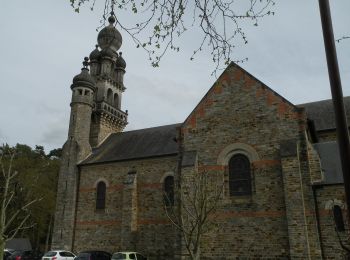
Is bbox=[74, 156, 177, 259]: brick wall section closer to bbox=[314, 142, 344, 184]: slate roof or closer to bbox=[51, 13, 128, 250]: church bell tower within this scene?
bbox=[51, 13, 128, 250]: church bell tower

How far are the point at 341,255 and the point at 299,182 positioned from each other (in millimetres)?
3281

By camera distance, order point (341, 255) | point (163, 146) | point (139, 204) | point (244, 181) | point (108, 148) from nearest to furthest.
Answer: point (341, 255) → point (244, 181) → point (139, 204) → point (163, 146) → point (108, 148)

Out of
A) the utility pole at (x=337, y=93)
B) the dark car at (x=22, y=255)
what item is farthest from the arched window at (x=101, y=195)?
the utility pole at (x=337, y=93)

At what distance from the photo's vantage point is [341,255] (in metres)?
14.6

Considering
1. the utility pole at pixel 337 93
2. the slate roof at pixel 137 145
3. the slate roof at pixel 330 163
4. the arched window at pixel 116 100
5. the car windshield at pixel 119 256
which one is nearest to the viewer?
the utility pole at pixel 337 93

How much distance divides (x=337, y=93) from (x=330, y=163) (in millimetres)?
14229

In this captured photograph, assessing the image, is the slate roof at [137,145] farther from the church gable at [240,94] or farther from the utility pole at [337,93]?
the utility pole at [337,93]

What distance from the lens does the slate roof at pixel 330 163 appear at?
15.9 meters

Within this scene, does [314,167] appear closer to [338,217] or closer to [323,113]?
[338,217]

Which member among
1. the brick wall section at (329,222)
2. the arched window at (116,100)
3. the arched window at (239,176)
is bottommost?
the brick wall section at (329,222)

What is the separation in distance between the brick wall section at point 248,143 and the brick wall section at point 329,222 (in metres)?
0.70

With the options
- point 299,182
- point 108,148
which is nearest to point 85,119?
point 108,148

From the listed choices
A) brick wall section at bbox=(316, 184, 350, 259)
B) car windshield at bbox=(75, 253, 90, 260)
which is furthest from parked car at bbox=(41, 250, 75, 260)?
brick wall section at bbox=(316, 184, 350, 259)

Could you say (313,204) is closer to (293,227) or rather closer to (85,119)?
(293,227)
